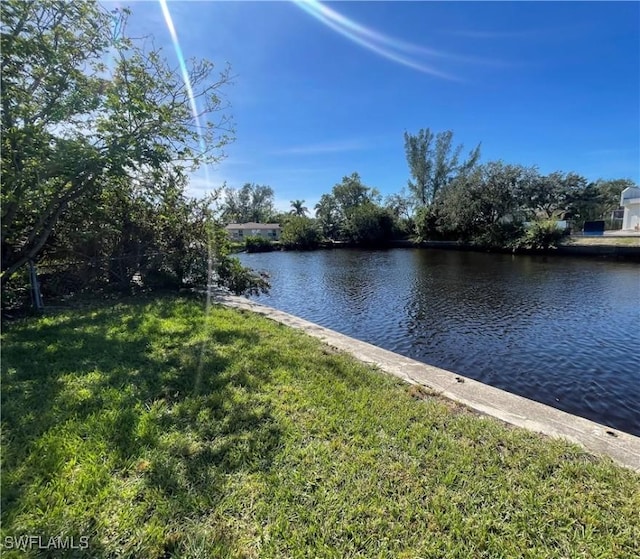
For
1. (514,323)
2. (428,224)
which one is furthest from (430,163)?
(514,323)

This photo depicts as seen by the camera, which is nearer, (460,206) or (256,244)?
(460,206)

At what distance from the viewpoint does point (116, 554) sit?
1552 millimetres

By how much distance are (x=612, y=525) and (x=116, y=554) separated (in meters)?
2.64

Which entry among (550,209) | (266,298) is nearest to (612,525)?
(266,298)

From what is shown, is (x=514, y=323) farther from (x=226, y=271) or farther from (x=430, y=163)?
(x=430, y=163)

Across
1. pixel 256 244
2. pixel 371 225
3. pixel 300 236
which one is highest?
pixel 371 225

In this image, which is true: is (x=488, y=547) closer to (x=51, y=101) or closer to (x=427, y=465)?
(x=427, y=465)

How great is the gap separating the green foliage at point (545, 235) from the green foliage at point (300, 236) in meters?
25.0

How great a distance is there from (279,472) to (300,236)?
4094cm

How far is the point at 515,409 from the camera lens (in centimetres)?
329

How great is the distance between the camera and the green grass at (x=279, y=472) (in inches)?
66.0

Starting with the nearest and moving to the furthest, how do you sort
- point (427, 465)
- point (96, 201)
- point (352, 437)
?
1. point (427, 465)
2. point (352, 437)
3. point (96, 201)

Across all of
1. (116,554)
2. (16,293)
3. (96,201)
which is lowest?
(116,554)

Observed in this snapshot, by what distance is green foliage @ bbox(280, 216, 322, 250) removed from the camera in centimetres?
4244
